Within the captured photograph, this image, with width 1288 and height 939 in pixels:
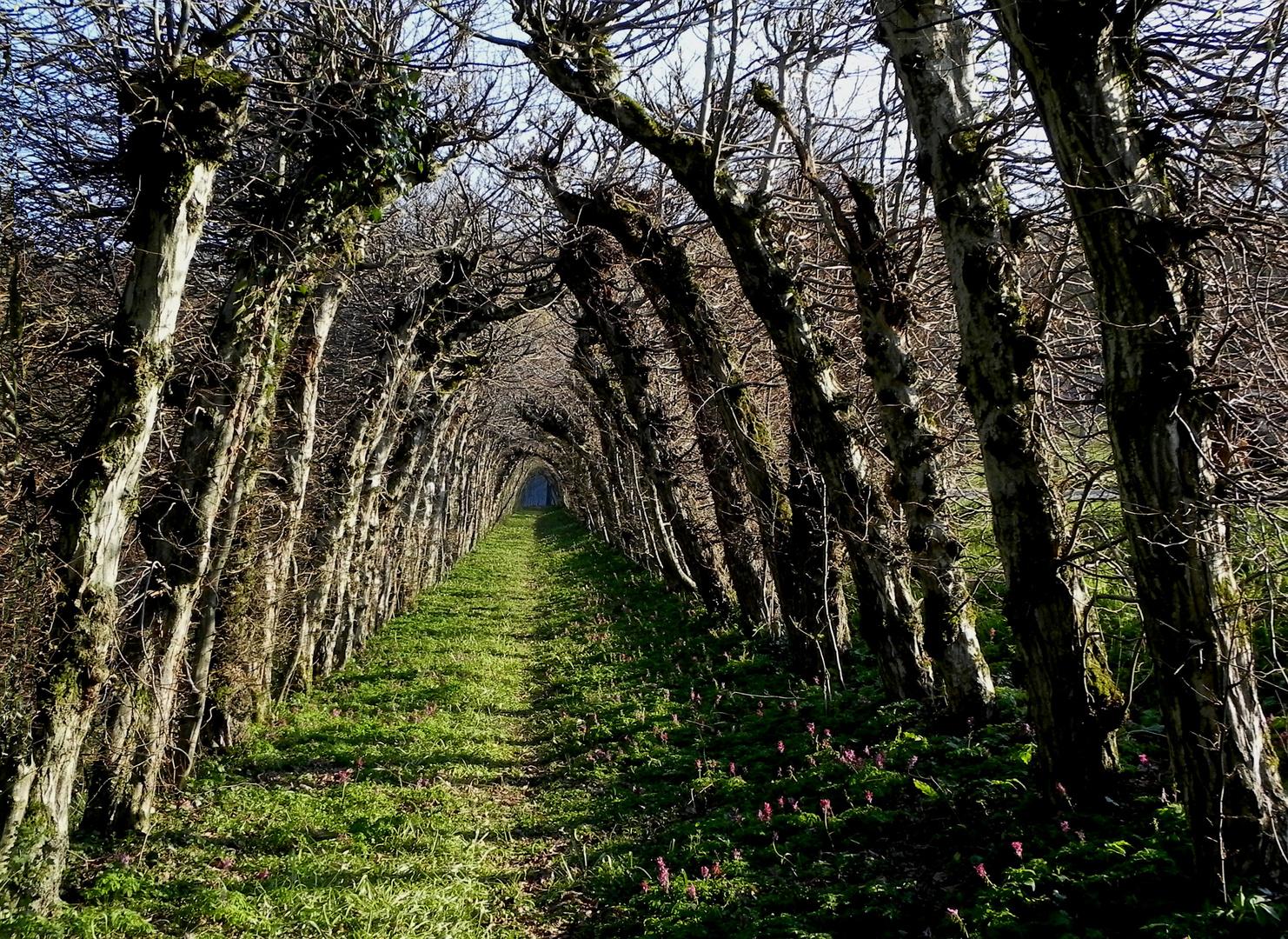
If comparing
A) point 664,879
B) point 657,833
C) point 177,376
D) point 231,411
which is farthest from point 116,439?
point 657,833

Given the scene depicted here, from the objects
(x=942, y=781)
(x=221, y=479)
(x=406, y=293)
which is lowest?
(x=942, y=781)

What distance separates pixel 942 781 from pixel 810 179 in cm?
409

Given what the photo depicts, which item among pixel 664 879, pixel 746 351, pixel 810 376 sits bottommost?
pixel 664 879

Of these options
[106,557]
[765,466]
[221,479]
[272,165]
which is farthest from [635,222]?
[106,557]

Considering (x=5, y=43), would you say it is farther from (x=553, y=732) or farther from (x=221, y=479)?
(x=553, y=732)

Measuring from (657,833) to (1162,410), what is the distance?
4.46 metres

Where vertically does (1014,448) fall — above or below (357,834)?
above

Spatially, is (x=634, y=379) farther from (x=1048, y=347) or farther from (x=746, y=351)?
(x=1048, y=347)

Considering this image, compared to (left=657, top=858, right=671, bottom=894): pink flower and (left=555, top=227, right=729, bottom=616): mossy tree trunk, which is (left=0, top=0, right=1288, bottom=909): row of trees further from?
(left=657, top=858, right=671, bottom=894): pink flower

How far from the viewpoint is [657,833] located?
19.7ft

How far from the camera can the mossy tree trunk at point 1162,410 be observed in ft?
10.5

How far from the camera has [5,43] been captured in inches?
173

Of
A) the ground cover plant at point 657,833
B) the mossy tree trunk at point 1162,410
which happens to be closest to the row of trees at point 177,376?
the ground cover plant at point 657,833

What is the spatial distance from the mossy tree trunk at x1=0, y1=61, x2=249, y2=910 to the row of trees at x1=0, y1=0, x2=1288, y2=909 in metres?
0.02
